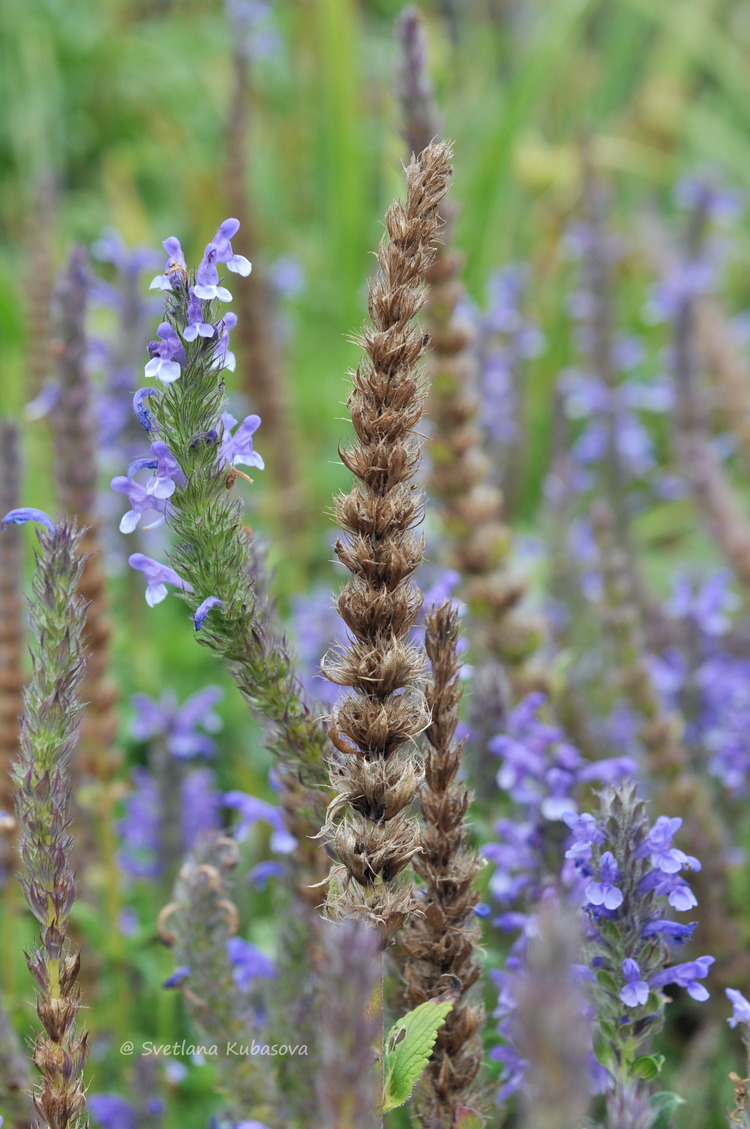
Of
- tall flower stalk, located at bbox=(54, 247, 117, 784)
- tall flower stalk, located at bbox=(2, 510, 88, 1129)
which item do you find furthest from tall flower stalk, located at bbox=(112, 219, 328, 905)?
tall flower stalk, located at bbox=(54, 247, 117, 784)

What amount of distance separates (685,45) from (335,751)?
24.5ft

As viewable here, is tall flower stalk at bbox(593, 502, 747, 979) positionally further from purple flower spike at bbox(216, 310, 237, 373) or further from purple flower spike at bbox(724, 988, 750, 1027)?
purple flower spike at bbox(216, 310, 237, 373)

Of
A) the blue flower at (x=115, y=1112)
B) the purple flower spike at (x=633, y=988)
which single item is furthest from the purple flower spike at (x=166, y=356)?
the blue flower at (x=115, y=1112)

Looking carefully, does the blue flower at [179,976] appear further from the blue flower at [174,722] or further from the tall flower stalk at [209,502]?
the blue flower at [174,722]

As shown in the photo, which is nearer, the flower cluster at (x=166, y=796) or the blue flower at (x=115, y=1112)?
the blue flower at (x=115, y=1112)

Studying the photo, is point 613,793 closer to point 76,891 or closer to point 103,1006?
point 76,891

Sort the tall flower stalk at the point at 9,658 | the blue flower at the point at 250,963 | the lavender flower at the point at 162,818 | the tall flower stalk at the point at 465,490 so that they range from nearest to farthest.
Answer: the blue flower at the point at 250,963, the tall flower stalk at the point at 9,658, the lavender flower at the point at 162,818, the tall flower stalk at the point at 465,490

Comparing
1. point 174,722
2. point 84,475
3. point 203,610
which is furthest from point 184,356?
point 174,722

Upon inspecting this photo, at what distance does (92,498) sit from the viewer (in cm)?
225

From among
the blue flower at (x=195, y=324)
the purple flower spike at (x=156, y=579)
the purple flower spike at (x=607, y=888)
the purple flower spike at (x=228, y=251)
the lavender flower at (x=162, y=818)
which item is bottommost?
the purple flower spike at (x=607, y=888)

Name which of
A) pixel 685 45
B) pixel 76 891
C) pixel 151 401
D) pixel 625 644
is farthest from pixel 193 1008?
pixel 685 45

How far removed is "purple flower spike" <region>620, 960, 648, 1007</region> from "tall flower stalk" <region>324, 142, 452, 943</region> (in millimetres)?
275

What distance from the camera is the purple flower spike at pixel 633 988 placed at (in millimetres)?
1189

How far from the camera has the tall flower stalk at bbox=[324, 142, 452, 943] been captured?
105 cm
